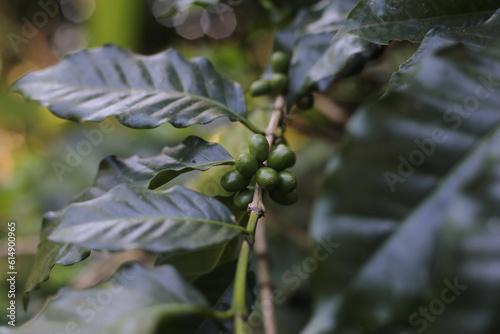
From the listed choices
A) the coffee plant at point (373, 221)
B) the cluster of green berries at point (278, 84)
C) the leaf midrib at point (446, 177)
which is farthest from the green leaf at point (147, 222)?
the cluster of green berries at point (278, 84)

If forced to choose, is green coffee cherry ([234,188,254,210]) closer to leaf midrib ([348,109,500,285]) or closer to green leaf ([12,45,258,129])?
green leaf ([12,45,258,129])

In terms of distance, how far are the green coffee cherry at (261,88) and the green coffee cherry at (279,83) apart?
0.4 inches

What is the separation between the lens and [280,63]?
1004mm

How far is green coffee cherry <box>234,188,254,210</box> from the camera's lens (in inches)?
26.6

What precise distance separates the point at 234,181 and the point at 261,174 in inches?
2.4

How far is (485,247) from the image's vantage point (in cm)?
37

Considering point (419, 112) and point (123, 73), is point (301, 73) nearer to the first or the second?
point (123, 73)

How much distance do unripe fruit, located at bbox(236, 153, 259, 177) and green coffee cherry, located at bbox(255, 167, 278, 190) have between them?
0.02 metres

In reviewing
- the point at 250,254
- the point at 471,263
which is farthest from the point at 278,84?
the point at 471,263

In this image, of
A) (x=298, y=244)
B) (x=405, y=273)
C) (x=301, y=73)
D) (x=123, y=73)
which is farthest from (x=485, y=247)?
(x=298, y=244)

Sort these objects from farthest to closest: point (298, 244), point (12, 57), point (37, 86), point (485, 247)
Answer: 1. point (12, 57)
2. point (298, 244)
3. point (37, 86)
4. point (485, 247)

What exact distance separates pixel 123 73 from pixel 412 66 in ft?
1.91

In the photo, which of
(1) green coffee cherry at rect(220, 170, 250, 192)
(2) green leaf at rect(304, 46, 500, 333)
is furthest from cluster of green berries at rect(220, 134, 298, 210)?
(2) green leaf at rect(304, 46, 500, 333)

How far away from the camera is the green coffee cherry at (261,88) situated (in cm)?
97
